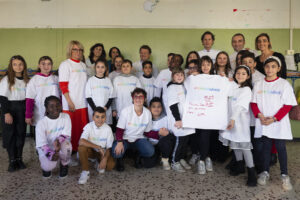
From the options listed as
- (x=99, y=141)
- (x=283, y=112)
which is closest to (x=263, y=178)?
(x=283, y=112)

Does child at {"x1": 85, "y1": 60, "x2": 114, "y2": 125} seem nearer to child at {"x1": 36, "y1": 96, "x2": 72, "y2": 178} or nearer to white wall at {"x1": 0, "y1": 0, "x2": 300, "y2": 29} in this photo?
child at {"x1": 36, "y1": 96, "x2": 72, "y2": 178}

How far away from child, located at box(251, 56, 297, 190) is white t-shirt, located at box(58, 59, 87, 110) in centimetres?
194

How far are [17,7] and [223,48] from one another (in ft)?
11.9

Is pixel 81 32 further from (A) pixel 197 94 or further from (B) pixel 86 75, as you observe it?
(A) pixel 197 94

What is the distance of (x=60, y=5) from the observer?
3.99m

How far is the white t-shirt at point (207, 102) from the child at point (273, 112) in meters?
0.30

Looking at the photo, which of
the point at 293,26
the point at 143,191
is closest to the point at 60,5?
the point at 143,191

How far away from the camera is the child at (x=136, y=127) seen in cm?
260

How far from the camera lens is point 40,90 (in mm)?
2711

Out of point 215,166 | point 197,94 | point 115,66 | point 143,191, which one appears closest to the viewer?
point 143,191

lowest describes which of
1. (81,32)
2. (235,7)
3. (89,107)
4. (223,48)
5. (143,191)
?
(143,191)

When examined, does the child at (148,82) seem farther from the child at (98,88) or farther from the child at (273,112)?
the child at (273,112)

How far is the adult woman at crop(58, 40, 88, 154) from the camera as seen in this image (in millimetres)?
2750

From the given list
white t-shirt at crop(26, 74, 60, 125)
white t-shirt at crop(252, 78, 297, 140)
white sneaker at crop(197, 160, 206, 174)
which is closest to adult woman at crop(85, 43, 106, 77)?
white t-shirt at crop(26, 74, 60, 125)
